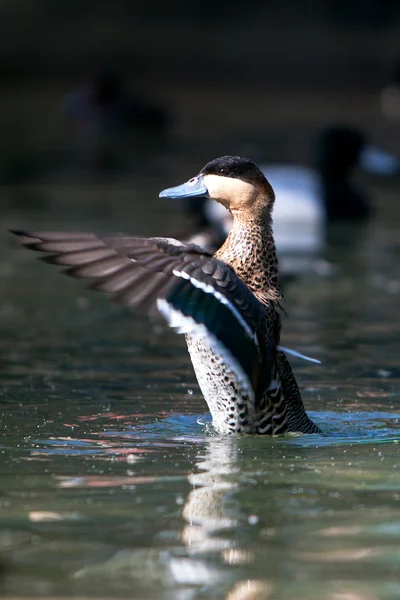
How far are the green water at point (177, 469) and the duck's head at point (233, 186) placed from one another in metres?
1.04

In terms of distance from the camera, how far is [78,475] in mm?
5324

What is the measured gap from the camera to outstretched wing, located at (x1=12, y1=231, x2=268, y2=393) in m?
5.51

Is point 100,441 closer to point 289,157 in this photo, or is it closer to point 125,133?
point 289,157

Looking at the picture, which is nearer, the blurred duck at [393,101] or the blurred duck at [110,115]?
the blurred duck at [393,101]

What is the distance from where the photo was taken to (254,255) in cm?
624

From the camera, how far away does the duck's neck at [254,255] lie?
623cm

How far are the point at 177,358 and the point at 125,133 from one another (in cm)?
1848

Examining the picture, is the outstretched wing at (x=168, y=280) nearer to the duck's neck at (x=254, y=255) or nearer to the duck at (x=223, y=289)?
the duck at (x=223, y=289)

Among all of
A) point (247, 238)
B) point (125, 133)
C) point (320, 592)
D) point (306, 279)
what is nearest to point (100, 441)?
point (247, 238)

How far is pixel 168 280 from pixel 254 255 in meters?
0.75

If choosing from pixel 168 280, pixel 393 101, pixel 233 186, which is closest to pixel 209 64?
pixel 393 101

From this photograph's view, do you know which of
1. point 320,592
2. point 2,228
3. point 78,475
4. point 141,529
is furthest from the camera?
point 2,228

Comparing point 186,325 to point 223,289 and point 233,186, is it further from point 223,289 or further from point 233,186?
point 233,186

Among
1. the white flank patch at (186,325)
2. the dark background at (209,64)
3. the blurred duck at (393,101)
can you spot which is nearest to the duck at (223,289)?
the white flank patch at (186,325)
